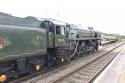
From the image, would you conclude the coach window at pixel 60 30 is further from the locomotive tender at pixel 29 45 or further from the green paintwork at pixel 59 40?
the green paintwork at pixel 59 40

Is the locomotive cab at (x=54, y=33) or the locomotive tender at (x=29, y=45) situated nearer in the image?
the locomotive tender at (x=29, y=45)

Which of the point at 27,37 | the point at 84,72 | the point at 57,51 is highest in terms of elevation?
the point at 27,37

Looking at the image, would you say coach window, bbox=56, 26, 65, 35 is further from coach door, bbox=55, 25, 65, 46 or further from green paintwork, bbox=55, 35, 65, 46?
green paintwork, bbox=55, 35, 65, 46

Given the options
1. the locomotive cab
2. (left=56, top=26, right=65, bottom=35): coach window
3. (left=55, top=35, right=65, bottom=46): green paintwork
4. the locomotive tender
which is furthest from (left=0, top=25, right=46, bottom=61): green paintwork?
(left=56, top=26, right=65, bottom=35): coach window

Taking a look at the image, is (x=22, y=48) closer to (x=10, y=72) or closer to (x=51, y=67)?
(x=10, y=72)

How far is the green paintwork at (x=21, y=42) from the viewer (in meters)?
8.30

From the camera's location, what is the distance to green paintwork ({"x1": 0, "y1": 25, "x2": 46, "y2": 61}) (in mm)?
8297

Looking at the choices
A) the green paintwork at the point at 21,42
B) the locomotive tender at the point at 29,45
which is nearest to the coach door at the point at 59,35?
the locomotive tender at the point at 29,45

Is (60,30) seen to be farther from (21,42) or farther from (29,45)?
(21,42)

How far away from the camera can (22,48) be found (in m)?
9.36

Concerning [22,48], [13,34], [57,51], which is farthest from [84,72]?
[13,34]

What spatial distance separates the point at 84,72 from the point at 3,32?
5818 mm

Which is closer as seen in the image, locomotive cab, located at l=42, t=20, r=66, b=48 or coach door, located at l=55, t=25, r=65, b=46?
locomotive cab, located at l=42, t=20, r=66, b=48

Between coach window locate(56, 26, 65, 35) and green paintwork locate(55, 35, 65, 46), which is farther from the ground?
coach window locate(56, 26, 65, 35)
